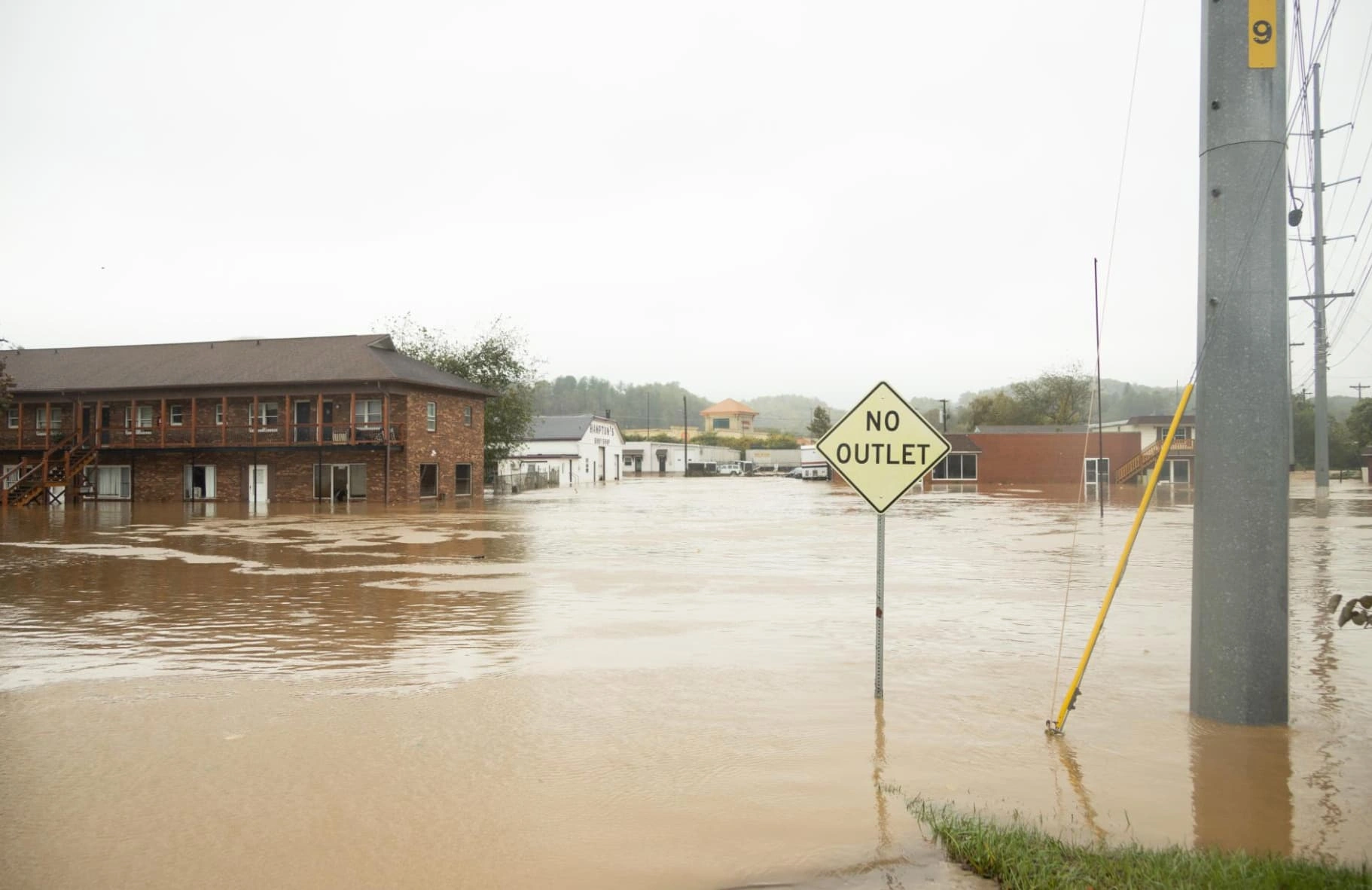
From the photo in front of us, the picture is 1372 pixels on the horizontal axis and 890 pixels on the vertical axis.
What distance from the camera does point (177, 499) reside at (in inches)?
1937

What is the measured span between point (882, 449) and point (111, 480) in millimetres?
52047

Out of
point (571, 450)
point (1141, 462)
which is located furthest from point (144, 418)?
point (1141, 462)

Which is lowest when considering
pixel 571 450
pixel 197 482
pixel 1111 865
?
pixel 1111 865

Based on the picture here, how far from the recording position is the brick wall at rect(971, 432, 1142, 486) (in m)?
73.0

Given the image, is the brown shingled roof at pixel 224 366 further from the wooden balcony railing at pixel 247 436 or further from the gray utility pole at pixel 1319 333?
the gray utility pole at pixel 1319 333

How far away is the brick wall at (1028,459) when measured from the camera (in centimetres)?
7300

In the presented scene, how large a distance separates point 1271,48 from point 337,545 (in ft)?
70.9

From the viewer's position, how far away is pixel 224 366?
50812mm

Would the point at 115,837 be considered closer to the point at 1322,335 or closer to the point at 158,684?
the point at 158,684

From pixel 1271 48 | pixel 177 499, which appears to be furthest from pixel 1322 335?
pixel 177 499

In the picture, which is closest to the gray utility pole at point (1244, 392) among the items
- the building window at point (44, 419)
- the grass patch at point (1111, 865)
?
the grass patch at point (1111, 865)

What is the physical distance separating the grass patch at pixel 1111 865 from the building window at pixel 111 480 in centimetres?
5361

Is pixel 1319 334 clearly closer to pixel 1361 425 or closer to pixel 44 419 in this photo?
pixel 1361 425

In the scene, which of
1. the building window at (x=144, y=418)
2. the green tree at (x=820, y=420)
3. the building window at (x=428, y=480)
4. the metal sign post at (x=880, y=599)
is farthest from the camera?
the green tree at (x=820, y=420)
